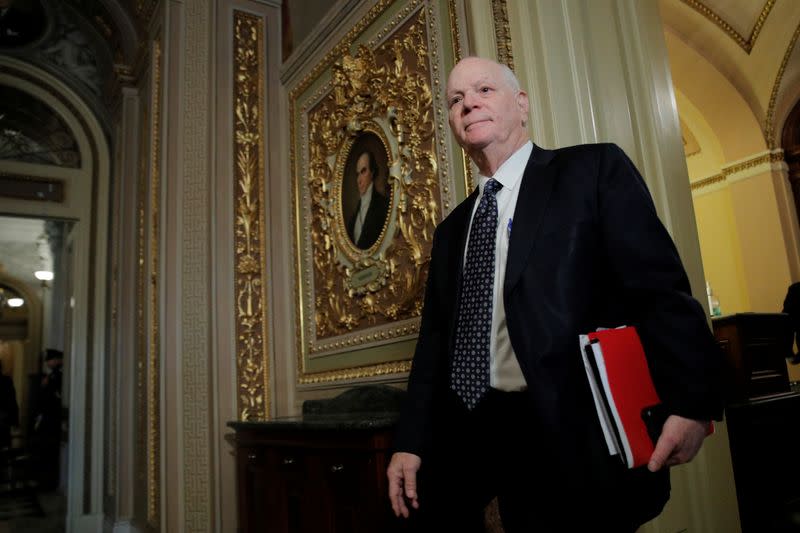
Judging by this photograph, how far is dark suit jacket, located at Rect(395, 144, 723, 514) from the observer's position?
1.13 meters

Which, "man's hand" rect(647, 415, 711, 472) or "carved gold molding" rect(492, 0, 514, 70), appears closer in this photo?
"man's hand" rect(647, 415, 711, 472)

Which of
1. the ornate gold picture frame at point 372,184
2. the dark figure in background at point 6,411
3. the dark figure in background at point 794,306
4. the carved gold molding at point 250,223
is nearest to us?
the ornate gold picture frame at point 372,184

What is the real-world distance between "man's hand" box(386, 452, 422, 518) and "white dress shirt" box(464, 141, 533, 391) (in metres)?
0.39

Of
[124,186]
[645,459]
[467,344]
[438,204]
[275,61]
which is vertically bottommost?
[645,459]

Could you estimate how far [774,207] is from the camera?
29.9 feet

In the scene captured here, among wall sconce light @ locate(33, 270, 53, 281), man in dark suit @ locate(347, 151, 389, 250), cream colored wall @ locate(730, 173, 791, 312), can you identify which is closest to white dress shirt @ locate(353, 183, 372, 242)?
man in dark suit @ locate(347, 151, 389, 250)

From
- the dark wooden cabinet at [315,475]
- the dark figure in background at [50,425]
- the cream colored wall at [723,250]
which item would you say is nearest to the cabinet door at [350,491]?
the dark wooden cabinet at [315,475]

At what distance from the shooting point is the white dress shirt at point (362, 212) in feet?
10.9

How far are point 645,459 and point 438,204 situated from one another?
1815 mm

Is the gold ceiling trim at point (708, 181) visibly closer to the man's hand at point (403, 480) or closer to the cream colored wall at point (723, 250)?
the cream colored wall at point (723, 250)

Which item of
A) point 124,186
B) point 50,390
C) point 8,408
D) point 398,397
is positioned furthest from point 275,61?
point 8,408

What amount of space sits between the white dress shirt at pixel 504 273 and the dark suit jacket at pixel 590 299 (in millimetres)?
64

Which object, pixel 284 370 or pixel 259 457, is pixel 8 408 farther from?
pixel 259 457

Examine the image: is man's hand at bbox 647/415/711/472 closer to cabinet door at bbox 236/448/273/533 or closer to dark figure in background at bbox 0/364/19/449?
cabinet door at bbox 236/448/273/533
